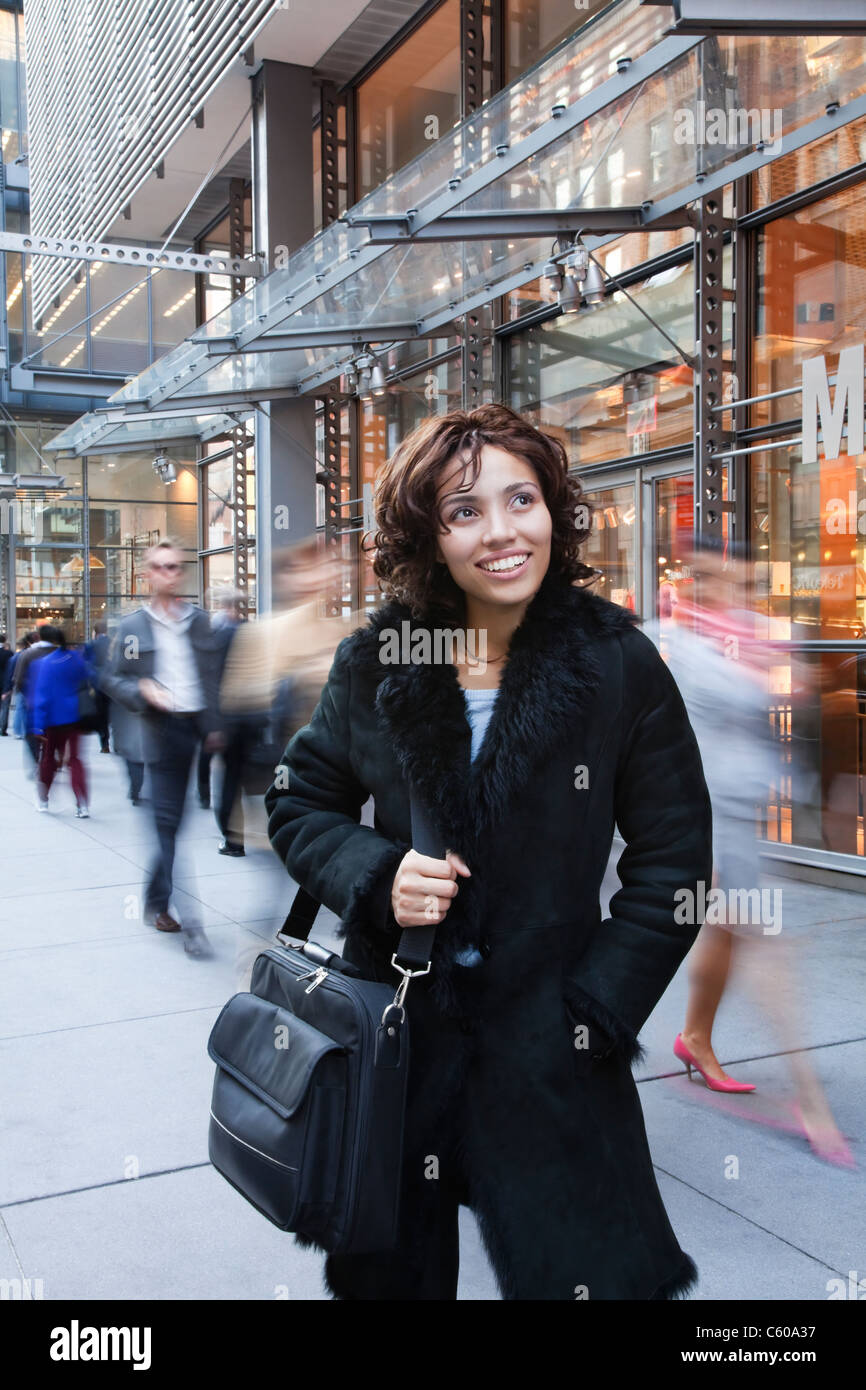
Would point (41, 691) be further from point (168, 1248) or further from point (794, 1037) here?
point (794, 1037)

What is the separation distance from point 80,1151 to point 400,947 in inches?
95.7

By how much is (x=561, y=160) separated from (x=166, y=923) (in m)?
5.25

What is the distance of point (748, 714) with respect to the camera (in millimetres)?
4012

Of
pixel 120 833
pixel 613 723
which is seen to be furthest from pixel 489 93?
pixel 613 723

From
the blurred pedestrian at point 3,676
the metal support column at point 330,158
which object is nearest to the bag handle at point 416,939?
the metal support column at point 330,158

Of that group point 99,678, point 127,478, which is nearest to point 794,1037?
point 99,678

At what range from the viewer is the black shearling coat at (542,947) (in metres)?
1.85

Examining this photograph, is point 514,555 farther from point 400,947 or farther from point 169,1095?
point 169,1095

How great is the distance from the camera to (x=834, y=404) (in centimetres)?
729

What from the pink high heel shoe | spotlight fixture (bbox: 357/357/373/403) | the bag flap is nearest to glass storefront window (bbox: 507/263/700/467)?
spotlight fixture (bbox: 357/357/373/403)

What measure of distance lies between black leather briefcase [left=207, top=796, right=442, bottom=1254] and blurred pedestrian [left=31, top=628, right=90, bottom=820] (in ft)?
30.2

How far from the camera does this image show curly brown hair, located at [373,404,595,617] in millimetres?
1977

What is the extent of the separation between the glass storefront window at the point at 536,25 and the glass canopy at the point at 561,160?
7.36 feet

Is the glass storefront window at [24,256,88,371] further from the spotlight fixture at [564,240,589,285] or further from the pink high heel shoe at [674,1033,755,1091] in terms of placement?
the pink high heel shoe at [674,1033,755,1091]
